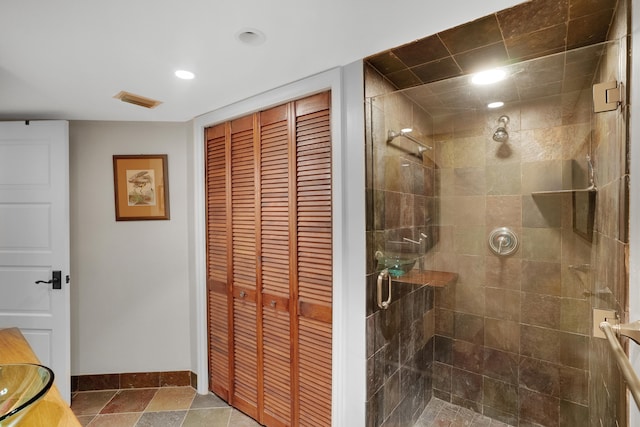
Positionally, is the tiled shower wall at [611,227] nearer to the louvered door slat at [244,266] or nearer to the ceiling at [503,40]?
the ceiling at [503,40]

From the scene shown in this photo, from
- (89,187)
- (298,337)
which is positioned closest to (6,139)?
(89,187)

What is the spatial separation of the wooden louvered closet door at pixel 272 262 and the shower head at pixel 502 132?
89cm

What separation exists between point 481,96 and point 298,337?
1.66m

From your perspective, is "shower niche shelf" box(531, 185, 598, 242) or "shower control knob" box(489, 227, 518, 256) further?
A: "shower control knob" box(489, 227, 518, 256)

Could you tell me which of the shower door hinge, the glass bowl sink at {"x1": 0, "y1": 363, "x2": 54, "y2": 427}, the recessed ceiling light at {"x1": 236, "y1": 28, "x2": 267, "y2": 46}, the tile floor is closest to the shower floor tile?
the tile floor

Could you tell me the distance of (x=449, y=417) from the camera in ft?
6.54

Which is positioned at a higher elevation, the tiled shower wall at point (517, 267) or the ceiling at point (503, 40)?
the ceiling at point (503, 40)

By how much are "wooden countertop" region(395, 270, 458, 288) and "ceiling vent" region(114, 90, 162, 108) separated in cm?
202

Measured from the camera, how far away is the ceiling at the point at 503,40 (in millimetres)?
1263

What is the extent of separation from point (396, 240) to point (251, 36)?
1.26 metres

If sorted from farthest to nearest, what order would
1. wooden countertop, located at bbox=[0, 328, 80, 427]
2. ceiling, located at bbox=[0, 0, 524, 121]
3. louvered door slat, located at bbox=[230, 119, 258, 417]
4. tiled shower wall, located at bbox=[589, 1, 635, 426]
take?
1. louvered door slat, located at bbox=[230, 119, 258, 417]
2. ceiling, located at bbox=[0, 0, 524, 121]
3. tiled shower wall, located at bbox=[589, 1, 635, 426]
4. wooden countertop, located at bbox=[0, 328, 80, 427]

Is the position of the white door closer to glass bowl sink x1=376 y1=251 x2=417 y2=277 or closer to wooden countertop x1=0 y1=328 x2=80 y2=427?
wooden countertop x1=0 y1=328 x2=80 y2=427

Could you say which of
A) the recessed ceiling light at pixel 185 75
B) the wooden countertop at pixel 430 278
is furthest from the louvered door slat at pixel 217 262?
the wooden countertop at pixel 430 278

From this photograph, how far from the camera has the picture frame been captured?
2635 mm
